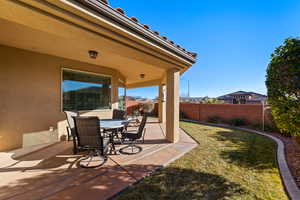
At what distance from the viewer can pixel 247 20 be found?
18.7 feet

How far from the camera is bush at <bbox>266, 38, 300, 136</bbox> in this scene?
2.28m

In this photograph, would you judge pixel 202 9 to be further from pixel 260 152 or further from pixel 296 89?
pixel 260 152

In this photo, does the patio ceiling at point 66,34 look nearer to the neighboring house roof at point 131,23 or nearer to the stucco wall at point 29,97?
the neighboring house roof at point 131,23

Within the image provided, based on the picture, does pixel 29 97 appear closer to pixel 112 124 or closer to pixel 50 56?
pixel 50 56

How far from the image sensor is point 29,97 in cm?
385

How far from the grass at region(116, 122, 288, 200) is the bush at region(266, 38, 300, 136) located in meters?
1.13

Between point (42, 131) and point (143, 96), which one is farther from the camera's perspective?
point (143, 96)

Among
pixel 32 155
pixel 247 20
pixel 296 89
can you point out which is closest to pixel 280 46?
pixel 296 89

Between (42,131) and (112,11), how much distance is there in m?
4.46

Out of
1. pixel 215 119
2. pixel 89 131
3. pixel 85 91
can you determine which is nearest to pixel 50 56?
pixel 85 91

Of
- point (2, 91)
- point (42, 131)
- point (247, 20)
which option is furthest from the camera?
point (247, 20)

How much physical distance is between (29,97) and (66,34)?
3.16 m

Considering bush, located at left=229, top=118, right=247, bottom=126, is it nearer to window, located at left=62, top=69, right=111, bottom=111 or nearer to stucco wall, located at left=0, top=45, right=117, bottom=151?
window, located at left=62, top=69, right=111, bottom=111

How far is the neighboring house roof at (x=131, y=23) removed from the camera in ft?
6.15
